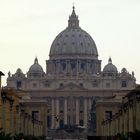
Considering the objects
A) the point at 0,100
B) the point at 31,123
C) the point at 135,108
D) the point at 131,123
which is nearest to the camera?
the point at 0,100

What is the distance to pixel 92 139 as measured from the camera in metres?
75.6

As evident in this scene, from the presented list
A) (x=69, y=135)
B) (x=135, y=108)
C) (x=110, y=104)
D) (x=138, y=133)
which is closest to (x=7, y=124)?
(x=135, y=108)

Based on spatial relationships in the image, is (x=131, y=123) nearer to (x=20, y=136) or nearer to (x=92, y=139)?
(x=20, y=136)

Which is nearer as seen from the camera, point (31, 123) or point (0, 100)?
point (0, 100)

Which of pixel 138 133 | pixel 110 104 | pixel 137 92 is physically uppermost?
pixel 110 104

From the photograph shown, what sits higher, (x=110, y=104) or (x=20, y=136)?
(x=110, y=104)

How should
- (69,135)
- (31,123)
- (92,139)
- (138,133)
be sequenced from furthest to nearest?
(69,135)
(31,123)
(92,139)
(138,133)

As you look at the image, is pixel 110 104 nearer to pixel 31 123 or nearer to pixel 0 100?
pixel 31 123

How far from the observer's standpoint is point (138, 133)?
155 ft

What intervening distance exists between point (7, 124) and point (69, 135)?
4238 inches

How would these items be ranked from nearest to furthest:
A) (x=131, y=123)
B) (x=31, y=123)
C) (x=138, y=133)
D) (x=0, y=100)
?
(x=138, y=133), (x=0, y=100), (x=131, y=123), (x=31, y=123)

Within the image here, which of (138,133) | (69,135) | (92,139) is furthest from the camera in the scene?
(69,135)

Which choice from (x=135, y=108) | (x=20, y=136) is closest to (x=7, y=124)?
(x=20, y=136)

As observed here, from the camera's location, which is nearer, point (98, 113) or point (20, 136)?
point (20, 136)
